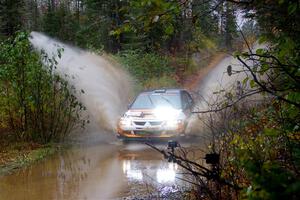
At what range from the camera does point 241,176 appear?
5.62 metres

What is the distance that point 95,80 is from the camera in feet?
68.3

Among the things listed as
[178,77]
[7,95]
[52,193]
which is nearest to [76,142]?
[7,95]

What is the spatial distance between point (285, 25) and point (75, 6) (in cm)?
6932

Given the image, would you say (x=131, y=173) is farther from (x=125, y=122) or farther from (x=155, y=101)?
(x=155, y=101)

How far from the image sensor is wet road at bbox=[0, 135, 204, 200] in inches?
314

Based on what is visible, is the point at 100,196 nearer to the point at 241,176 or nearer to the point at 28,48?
the point at 241,176

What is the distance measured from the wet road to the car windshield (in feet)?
7.85

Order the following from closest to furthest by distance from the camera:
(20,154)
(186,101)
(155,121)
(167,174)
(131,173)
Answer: (167,174)
(131,173)
(20,154)
(155,121)
(186,101)

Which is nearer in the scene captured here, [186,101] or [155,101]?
[155,101]

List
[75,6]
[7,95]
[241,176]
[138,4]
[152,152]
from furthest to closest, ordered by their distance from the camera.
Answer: [75,6], [7,95], [152,152], [241,176], [138,4]

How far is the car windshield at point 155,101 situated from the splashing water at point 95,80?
2.19 meters

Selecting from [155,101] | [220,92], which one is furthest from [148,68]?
[220,92]

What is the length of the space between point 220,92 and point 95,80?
1579 centimetres

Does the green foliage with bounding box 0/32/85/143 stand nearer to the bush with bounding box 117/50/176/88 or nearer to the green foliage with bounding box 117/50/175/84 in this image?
the bush with bounding box 117/50/176/88
